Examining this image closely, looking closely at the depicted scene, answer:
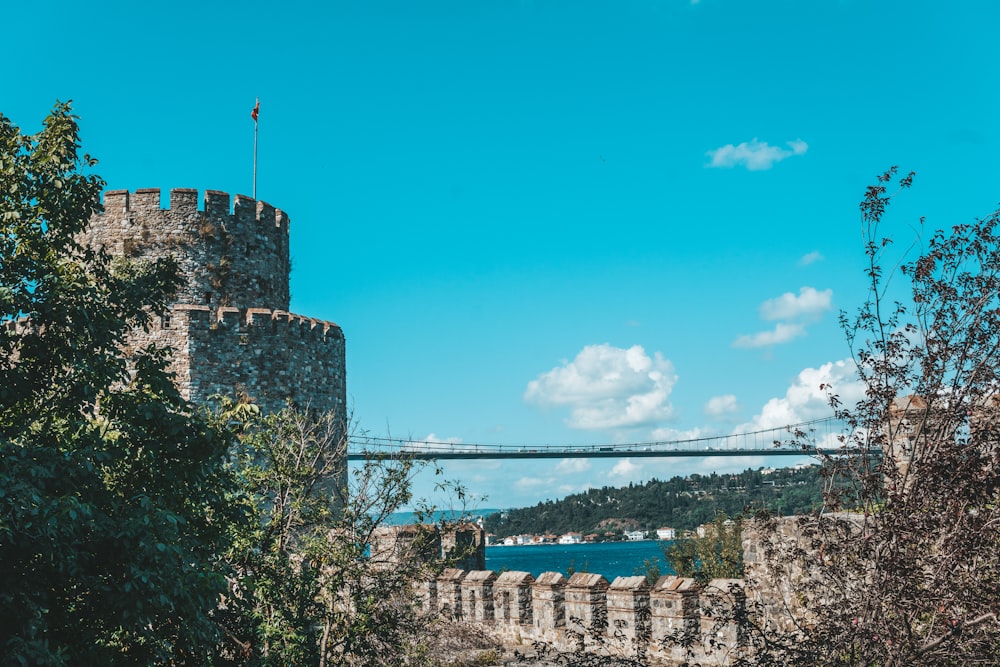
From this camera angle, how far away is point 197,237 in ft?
51.0

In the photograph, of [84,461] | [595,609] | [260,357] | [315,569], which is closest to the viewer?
[84,461]

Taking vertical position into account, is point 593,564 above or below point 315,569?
below

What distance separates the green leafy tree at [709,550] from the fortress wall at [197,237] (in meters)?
10.0

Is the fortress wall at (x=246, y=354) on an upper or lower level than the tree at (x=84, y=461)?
upper

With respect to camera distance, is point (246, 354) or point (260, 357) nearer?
point (246, 354)

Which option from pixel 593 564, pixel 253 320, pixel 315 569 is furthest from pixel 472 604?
pixel 593 564

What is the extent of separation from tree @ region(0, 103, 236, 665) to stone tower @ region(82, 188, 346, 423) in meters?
6.59

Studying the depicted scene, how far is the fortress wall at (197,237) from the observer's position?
15422mm

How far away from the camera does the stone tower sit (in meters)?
14.8

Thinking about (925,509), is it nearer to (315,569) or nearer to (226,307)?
(315,569)

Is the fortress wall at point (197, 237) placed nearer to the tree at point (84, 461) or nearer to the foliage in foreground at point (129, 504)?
the foliage in foreground at point (129, 504)

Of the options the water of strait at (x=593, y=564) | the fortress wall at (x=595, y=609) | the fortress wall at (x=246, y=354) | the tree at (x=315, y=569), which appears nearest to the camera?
the tree at (x=315, y=569)

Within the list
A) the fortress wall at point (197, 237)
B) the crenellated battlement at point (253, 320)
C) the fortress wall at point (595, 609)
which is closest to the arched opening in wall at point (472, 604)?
the fortress wall at point (595, 609)

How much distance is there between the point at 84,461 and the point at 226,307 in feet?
31.9
